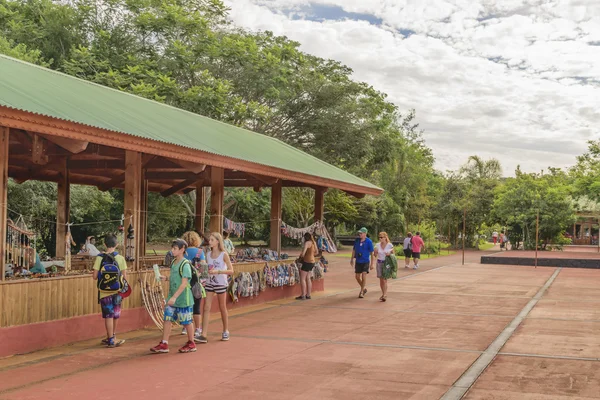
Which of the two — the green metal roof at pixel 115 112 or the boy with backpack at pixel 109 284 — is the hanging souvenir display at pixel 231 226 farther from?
the boy with backpack at pixel 109 284

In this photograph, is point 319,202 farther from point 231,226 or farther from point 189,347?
point 189,347

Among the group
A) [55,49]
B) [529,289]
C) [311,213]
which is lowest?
[529,289]

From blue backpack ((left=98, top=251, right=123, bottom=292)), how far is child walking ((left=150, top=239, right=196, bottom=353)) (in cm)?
Result: 93

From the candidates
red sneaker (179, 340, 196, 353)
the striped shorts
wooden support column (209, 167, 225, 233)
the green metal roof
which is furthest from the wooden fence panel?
wooden support column (209, 167, 225, 233)

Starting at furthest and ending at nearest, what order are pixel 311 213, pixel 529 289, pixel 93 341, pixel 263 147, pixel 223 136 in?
pixel 311 213 → pixel 529 289 → pixel 263 147 → pixel 223 136 → pixel 93 341

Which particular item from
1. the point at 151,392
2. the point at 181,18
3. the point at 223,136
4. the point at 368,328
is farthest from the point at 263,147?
the point at 181,18

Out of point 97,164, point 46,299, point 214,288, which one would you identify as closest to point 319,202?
point 97,164

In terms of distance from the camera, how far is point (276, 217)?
17.5m

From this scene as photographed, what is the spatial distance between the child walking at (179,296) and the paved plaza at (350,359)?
0.35m

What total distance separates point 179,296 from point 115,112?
170 inches

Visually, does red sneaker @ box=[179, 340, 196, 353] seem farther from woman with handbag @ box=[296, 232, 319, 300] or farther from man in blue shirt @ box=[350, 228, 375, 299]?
man in blue shirt @ box=[350, 228, 375, 299]

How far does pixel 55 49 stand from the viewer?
32188 mm

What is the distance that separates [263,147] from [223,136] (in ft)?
7.40

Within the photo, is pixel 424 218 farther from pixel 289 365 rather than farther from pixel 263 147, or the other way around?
pixel 289 365
